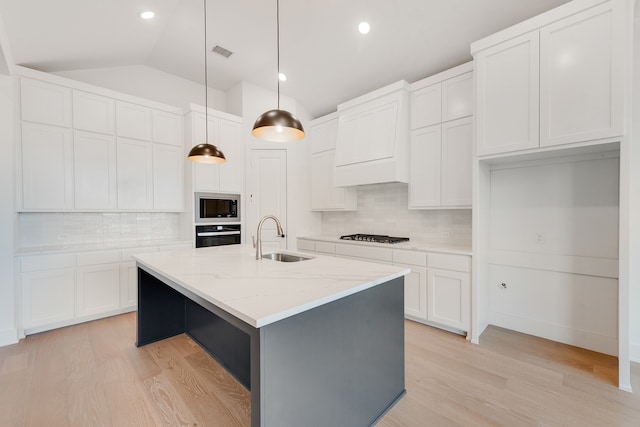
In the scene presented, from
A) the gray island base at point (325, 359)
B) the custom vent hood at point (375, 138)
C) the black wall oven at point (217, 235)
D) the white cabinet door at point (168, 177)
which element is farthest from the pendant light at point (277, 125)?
the white cabinet door at point (168, 177)

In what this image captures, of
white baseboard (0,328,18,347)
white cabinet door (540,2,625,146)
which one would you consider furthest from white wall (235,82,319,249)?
white cabinet door (540,2,625,146)

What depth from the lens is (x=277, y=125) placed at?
178 centimetres

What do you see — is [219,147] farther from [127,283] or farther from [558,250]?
[558,250]

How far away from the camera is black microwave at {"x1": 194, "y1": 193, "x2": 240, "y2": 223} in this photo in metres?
3.94

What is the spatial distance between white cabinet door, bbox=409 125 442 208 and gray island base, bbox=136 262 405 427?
69.7 inches

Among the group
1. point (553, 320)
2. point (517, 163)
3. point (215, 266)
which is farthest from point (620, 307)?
point (215, 266)

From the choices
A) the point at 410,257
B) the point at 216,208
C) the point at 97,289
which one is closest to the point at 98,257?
the point at 97,289

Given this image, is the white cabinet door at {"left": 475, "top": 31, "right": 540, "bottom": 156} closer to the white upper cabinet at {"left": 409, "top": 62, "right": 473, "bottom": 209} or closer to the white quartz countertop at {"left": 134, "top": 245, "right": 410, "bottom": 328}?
the white upper cabinet at {"left": 409, "top": 62, "right": 473, "bottom": 209}

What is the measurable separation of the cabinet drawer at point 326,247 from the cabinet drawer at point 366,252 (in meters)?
0.08

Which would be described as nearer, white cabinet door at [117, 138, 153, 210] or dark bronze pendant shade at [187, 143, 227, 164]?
dark bronze pendant shade at [187, 143, 227, 164]

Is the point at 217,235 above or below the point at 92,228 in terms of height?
below

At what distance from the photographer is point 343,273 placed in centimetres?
172

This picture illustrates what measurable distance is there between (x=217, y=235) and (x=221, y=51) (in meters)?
2.49

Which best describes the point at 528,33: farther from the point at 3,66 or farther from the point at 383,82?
the point at 3,66
